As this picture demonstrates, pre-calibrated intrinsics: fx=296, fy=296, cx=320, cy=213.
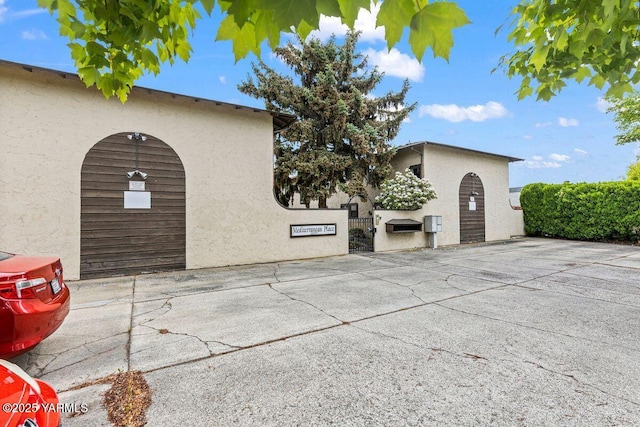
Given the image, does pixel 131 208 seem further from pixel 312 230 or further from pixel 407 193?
pixel 407 193

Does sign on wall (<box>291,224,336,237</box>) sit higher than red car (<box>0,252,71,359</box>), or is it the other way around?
sign on wall (<box>291,224,336,237</box>)

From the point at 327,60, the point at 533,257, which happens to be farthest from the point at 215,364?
the point at 327,60

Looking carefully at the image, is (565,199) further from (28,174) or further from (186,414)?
(28,174)

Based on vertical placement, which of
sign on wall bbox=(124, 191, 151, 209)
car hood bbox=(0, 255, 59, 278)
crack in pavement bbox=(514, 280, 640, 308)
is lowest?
crack in pavement bbox=(514, 280, 640, 308)

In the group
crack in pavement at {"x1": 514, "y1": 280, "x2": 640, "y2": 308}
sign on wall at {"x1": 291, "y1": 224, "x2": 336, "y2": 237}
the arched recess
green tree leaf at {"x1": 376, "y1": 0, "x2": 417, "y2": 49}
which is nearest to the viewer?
green tree leaf at {"x1": 376, "y1": 0, "x2": 417, "y2": 49}

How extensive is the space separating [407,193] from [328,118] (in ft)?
14.6

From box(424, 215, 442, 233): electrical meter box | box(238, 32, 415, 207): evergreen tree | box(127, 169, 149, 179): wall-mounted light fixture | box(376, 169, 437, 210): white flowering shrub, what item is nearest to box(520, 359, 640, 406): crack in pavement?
box(127, 169, 149, 179): wall-mounted light fixture

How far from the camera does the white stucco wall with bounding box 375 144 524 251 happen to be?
37.3 feet

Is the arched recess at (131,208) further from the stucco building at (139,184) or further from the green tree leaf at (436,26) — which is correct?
the green tree leaf at (436,26)

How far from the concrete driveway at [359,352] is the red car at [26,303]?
16.5 inches

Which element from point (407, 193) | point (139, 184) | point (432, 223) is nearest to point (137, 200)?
point (139, 184)

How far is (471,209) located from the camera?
44.2 feet

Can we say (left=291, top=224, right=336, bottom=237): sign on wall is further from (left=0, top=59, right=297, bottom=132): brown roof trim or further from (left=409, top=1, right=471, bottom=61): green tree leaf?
(left=409, top=1, right=471, bottom=61): green tree leaf

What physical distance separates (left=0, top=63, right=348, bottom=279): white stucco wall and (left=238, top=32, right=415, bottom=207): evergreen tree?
2.79 metres
